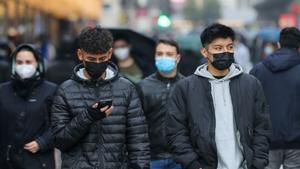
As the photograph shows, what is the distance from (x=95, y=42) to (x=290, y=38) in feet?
8.74

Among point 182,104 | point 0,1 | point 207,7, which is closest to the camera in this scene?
point 182,104

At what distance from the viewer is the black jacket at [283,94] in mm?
7367

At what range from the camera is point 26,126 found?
710 cm

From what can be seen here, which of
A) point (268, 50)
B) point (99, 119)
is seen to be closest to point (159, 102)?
point (99, 119)

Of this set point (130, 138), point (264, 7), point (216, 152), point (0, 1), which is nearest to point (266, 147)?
point (216, 152)

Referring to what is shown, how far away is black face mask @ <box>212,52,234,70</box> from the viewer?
5707 millimetres

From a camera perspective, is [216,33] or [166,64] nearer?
[216,33]

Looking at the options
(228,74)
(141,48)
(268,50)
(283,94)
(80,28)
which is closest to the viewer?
(228,74)

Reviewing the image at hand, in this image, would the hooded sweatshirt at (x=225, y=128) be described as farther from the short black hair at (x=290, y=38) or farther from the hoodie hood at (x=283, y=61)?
the short black hair at (x=290, y=38)

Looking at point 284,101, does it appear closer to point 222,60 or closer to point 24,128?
point 222,60

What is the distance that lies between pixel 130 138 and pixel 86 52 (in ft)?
2.03

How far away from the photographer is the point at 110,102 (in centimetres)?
544

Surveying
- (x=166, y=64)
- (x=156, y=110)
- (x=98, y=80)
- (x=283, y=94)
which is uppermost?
(x=98, y=80)

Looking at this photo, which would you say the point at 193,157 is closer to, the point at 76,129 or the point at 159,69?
the point at 76,129
